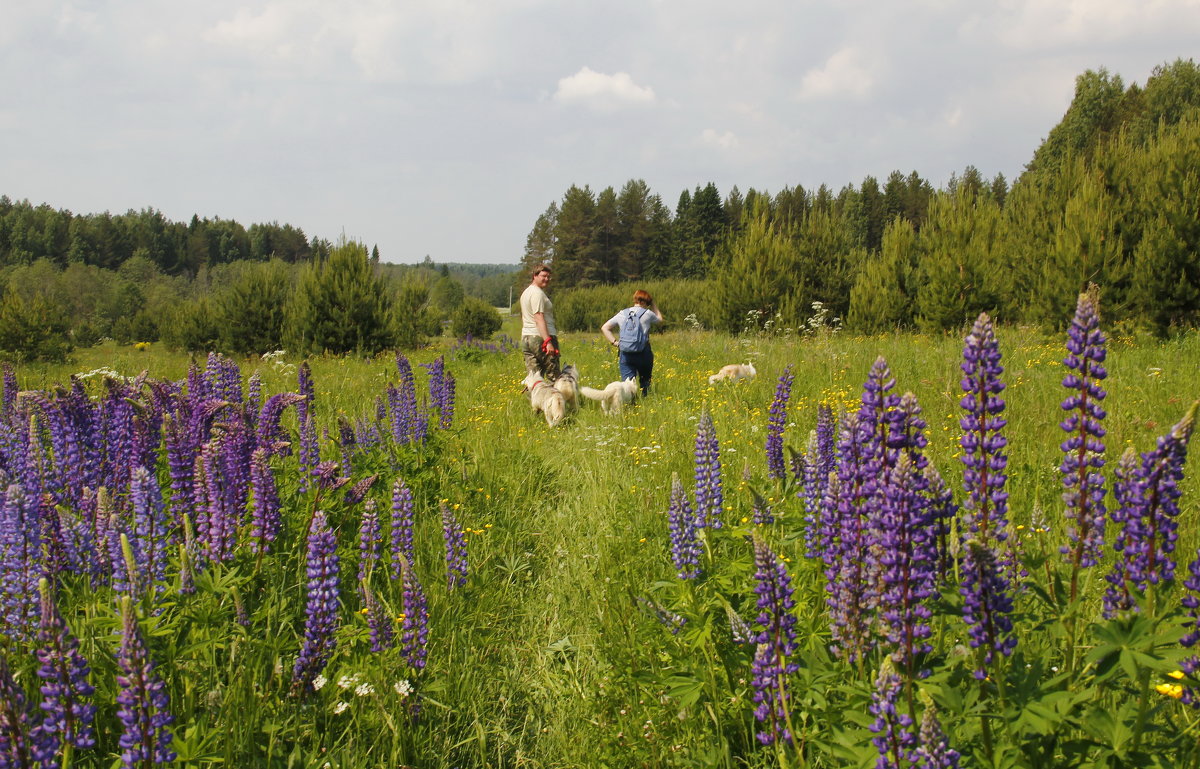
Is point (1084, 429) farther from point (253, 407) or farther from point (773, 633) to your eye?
point (253, 407)

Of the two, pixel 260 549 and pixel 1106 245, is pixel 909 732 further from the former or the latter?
pixel 1106 245

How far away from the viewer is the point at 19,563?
2.38 meters

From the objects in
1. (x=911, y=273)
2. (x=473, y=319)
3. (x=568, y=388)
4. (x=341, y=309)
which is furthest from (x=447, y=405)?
(x=473, y=319)

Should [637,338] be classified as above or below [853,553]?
above

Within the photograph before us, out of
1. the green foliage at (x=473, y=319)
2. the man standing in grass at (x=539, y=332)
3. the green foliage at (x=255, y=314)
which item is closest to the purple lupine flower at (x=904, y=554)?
the man standing in grass at (x=539, y=332)

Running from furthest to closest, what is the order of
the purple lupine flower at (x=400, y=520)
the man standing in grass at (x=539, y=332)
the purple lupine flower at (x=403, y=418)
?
the man standing in grass at (x=539, y=332)
the purple lupine flower at (x=403, y=418)
the purple lupine flower at (x=400, y=520)

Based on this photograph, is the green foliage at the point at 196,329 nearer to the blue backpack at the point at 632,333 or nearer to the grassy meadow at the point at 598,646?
the blue backpack at the point at 632,333

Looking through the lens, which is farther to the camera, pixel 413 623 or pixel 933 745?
pixel 413 623

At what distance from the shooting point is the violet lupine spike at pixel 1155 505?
161 cm

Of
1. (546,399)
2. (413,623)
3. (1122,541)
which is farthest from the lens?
(546,399)

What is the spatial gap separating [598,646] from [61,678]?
2187 millimetres

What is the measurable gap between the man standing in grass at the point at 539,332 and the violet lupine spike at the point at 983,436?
289 inches

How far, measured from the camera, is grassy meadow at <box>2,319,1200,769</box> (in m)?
1.72

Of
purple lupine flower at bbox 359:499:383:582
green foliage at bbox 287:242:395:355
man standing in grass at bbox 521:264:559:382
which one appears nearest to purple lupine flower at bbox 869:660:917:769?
purple lupine flower at bbox 359:499:383:582
